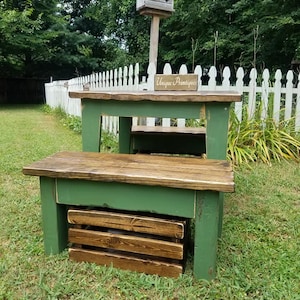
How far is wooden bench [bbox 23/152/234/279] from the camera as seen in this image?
1357mm

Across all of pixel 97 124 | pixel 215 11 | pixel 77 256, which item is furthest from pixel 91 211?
pixel 215 11

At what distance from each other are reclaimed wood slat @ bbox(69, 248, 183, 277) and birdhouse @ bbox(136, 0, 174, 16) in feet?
7.79

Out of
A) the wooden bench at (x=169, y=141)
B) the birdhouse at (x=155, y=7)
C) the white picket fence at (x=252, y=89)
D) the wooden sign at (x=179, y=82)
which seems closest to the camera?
the wooden sign at (x=179, y=82)

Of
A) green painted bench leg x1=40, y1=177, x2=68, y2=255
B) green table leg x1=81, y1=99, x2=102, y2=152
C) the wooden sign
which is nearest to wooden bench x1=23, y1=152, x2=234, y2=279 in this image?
green painted bench leg x1=40, y1=177, x2=68, y2=255

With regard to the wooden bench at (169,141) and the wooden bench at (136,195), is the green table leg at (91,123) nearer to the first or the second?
the wooden bench at (136,195)

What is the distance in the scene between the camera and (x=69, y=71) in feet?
54.4

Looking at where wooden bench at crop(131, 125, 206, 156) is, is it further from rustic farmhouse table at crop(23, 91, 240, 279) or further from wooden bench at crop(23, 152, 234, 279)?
wooden bench at crop(23, 152, 234, 279)

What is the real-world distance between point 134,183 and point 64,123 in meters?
5.93

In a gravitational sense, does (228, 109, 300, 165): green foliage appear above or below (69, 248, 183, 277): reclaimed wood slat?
above

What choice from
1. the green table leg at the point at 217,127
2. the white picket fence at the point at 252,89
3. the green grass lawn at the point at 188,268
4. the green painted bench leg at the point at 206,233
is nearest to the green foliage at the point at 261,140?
the white picket fence at the point at 252,89

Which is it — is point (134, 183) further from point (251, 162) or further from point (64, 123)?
point (64, 123)

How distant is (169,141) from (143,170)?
123 centimetres

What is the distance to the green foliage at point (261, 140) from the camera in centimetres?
368

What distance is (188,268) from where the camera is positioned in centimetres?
155
